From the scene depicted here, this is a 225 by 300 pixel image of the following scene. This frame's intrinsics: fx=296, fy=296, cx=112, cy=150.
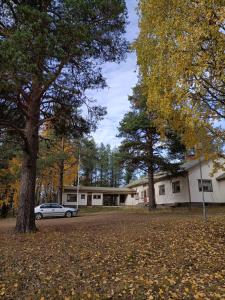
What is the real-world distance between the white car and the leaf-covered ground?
54.7 feet

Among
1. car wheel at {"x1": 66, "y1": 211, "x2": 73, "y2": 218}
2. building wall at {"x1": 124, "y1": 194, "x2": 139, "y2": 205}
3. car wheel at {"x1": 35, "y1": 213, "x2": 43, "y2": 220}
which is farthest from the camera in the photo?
building wall at {"x1": 124, "y1": 194, "x2": 139, "y2": 205}

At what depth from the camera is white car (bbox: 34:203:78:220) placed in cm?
2717

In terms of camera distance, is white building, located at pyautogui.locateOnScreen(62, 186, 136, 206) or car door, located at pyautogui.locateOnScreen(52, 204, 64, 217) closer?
car door, located at pyautogui.locateOnScreen(52, 204, 64, 217)

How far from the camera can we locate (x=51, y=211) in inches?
1093

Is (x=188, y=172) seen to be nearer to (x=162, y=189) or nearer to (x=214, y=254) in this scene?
(x=162, y=189)

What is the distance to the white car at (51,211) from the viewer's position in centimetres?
2717

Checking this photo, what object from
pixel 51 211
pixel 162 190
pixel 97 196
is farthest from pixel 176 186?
pixel 97 196

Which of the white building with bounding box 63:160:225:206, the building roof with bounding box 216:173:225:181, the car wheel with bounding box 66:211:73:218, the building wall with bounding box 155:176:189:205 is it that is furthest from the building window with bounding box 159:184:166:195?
the car wheel with bounding box 66:211:73:218

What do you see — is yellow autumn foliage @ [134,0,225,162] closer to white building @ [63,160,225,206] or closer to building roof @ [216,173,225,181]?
white building @ [63,160,225,206]

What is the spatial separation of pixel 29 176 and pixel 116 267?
23.6 ft

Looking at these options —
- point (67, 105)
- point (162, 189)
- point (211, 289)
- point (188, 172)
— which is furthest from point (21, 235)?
point (162, 189)

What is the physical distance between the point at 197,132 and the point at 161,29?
16.2ft

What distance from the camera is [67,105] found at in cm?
1436

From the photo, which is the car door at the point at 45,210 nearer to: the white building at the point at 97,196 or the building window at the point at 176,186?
the building window at the point at 176,186
